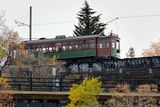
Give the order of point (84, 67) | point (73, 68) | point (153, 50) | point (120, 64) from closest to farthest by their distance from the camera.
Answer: point (120, 64)
point (84, 67)
point (73, 68)
point (153, 50)

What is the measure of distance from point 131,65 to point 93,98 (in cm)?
2174

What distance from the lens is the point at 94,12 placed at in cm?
8494

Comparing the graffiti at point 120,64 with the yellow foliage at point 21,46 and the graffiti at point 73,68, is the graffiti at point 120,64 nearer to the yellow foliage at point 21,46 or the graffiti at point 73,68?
the graffiti at point 73,68

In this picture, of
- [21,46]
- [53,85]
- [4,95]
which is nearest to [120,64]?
[21,46]

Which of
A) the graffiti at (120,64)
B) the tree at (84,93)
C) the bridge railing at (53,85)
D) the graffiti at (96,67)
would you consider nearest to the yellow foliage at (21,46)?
the graffiti at (120,64)

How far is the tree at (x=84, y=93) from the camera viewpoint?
120ft

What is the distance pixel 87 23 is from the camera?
84312mm

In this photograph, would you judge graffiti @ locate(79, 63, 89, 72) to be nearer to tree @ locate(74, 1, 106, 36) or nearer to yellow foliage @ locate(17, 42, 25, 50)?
yellow foliage @ locate(17, 42, 25, 50)

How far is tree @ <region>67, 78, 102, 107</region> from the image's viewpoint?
36625 millimetres

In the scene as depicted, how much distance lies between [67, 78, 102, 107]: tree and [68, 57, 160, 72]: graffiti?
1923 centimetres

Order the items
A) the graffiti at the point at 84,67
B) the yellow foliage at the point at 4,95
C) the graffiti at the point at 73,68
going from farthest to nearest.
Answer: the graffiti at the point at 73,68 → the graffiti at the point at 84,67 → the yellow foliage at the point at 4,95

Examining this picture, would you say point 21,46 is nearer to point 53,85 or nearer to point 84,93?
point 53,85

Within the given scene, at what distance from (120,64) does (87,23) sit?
2673cm

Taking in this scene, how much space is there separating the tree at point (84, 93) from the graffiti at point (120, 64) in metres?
19.2
